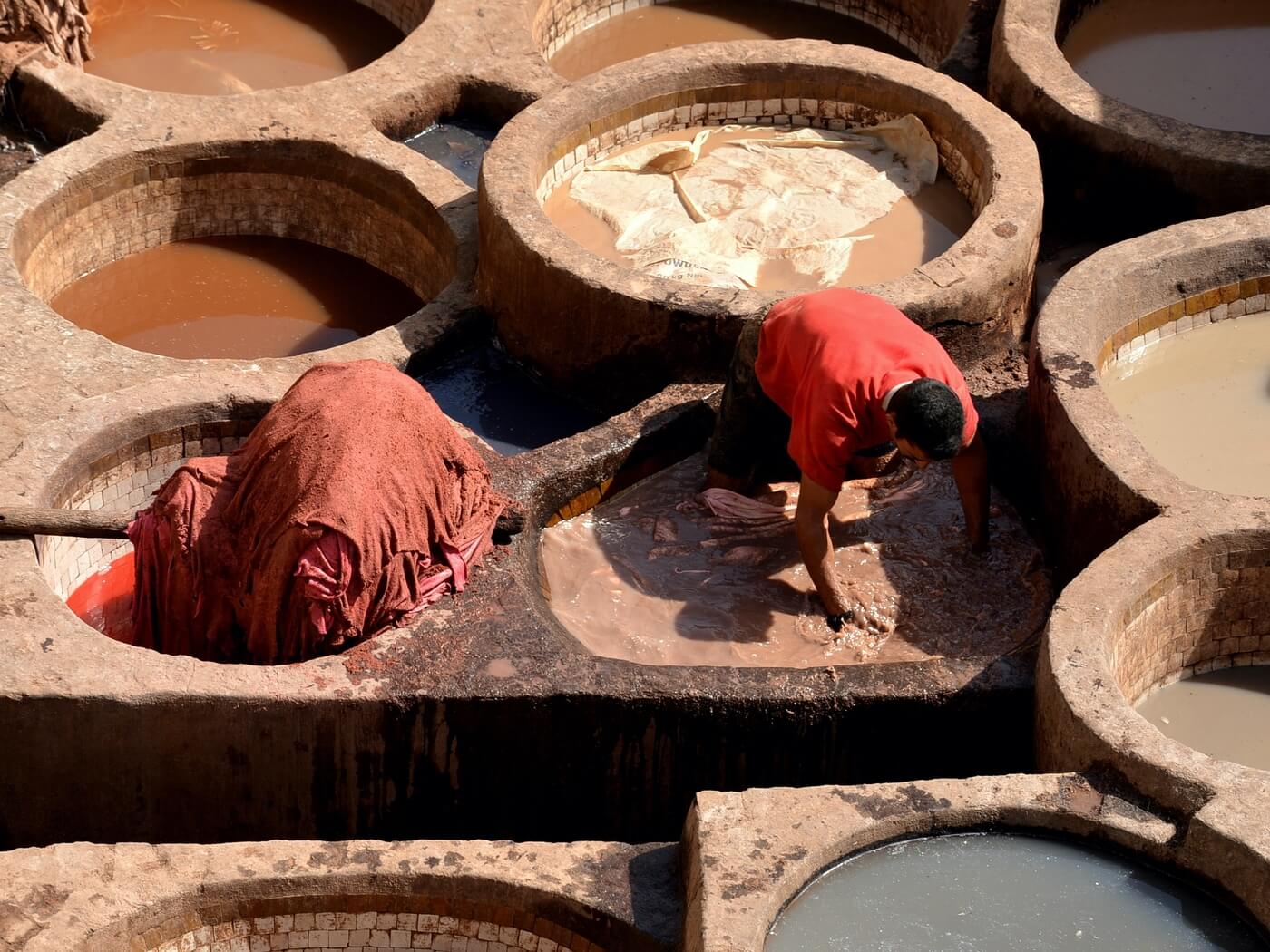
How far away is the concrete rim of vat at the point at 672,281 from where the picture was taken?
6.71m

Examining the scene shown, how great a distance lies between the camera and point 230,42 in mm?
10125

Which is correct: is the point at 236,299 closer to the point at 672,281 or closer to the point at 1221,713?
the point at 672,281

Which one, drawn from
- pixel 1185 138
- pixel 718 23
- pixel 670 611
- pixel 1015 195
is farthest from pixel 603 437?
pixel 718 23

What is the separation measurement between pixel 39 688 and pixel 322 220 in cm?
374

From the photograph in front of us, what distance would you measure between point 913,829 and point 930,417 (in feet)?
4.47

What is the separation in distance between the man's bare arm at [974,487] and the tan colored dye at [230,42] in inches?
208

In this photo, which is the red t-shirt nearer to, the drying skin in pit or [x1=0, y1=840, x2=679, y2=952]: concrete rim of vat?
the drying skin in pit

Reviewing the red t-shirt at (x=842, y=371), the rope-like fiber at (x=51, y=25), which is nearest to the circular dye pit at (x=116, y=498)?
the red t-shirt at (x=842, y=371)

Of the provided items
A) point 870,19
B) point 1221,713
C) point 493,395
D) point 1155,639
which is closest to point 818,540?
point 1155,639

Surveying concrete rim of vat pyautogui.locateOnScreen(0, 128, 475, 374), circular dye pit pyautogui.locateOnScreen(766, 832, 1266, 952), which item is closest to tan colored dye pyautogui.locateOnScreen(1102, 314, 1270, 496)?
circular dye pit pyautogui.locateOnScreen(766, 832, 1266, 952)

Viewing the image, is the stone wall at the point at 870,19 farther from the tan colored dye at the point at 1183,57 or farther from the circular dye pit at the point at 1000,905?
the circular dye pit at the point at 1000,905

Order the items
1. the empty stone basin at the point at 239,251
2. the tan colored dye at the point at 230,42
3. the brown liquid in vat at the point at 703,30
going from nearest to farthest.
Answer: the empty stone basin at the point at 239,251 → the tan colored dye at the point at 230,42 → the brown liquid in vat at the point at 703,30

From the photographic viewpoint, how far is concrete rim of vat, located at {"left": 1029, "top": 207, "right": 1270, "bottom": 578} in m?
5.79

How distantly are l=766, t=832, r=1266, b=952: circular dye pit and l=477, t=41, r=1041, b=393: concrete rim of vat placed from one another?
2506 millimetres
